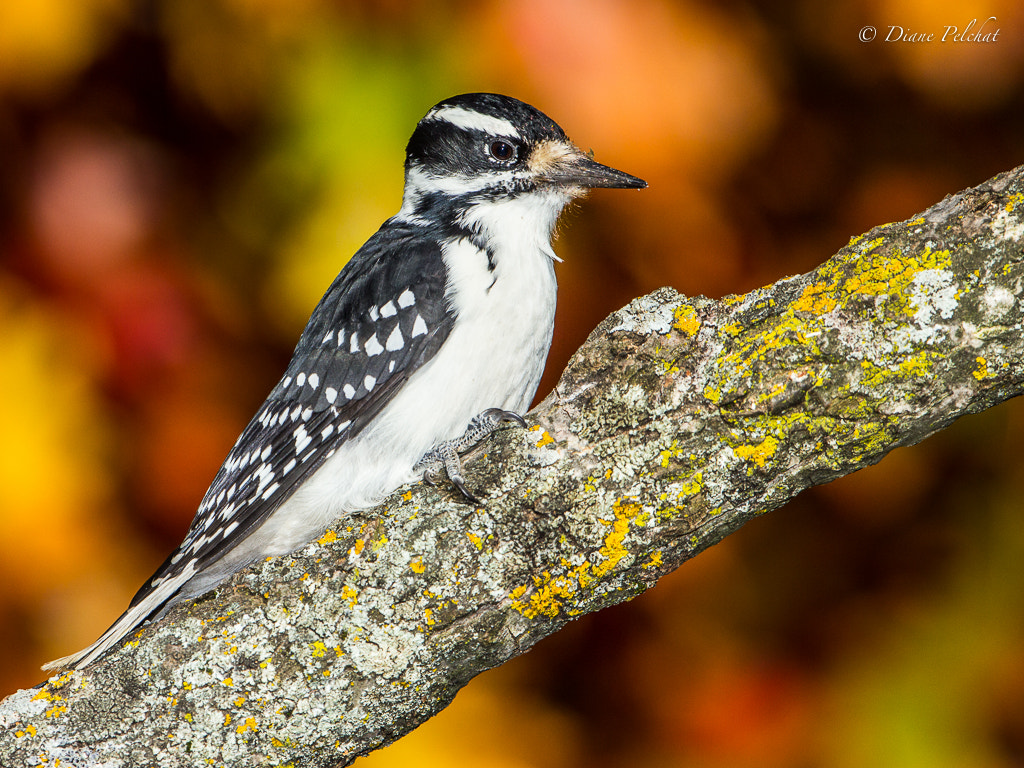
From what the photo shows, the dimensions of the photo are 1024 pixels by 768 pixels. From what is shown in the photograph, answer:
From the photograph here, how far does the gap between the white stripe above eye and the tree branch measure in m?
1.12

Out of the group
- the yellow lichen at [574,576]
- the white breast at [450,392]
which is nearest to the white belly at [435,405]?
the white breast at [450,392]

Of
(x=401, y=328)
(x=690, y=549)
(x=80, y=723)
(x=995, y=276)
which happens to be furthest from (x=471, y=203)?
(x=80, y=723)

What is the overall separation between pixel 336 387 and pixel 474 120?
3.43 ft

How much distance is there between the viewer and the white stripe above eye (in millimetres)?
2699

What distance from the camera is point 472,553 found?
1.81 meters

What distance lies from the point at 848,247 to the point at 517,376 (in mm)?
1097

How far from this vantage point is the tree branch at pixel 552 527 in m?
1.65

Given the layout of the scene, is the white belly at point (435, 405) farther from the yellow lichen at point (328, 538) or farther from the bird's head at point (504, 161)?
the yellow lichen at point (328, 538)

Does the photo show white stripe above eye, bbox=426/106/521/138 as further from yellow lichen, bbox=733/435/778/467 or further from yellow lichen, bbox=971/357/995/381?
yellow lichen, bbox=971/357/995/381

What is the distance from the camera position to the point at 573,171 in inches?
104

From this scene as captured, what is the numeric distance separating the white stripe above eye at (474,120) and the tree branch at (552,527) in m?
1.12

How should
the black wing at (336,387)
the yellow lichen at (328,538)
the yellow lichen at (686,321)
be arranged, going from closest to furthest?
1. the yellow lichen at (686,321)
2. the yellow lichen at (328,538)
3. the black wing at (336,387)

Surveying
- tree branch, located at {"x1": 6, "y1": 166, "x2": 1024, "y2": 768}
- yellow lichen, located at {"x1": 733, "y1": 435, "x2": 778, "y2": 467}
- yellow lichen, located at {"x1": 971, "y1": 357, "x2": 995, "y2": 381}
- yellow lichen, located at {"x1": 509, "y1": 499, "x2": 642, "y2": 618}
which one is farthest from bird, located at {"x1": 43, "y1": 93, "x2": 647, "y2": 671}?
yellow lichen, located at {"x1": 971, "y1": 357, "x2": 995, "y2": 381}

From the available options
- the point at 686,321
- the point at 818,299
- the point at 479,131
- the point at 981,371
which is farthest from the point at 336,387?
the point at 981,371
